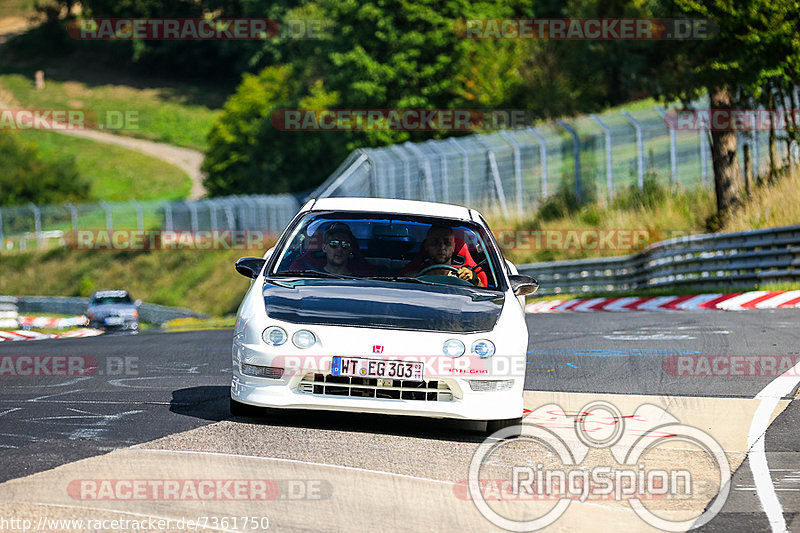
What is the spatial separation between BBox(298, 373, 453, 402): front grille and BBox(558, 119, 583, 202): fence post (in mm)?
22844

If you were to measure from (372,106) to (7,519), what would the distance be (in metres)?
55.2

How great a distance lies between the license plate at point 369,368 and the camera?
7250 millimetres

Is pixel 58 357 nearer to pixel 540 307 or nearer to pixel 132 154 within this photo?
pixel 540 307

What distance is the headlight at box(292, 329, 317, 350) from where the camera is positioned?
7.33m

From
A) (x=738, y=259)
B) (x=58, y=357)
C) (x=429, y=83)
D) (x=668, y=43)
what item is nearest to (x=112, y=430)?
(x=58, y=357)

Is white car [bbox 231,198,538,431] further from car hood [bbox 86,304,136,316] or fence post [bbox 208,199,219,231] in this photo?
fence post [bbox 208,199,219,231]

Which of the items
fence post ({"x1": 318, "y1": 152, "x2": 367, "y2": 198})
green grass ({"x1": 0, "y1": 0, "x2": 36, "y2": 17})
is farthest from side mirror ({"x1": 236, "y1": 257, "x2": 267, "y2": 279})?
green grass ({"x1": 0, "y1": 0, "x2": 36, "y2": 17})

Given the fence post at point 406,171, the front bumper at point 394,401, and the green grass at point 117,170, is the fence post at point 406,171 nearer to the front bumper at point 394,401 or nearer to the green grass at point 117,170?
the front bumper at point 394,401

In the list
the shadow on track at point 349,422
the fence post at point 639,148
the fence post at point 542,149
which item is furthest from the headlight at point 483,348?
the fence post at point 542,149

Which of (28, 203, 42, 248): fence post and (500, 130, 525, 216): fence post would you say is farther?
(28, 203, 42, 248): fence post

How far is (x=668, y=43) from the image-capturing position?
23.3 m

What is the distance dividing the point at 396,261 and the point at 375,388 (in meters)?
2.20

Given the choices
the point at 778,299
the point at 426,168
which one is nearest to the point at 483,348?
the point at 778,299

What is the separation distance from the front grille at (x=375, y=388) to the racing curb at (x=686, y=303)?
1145cm
